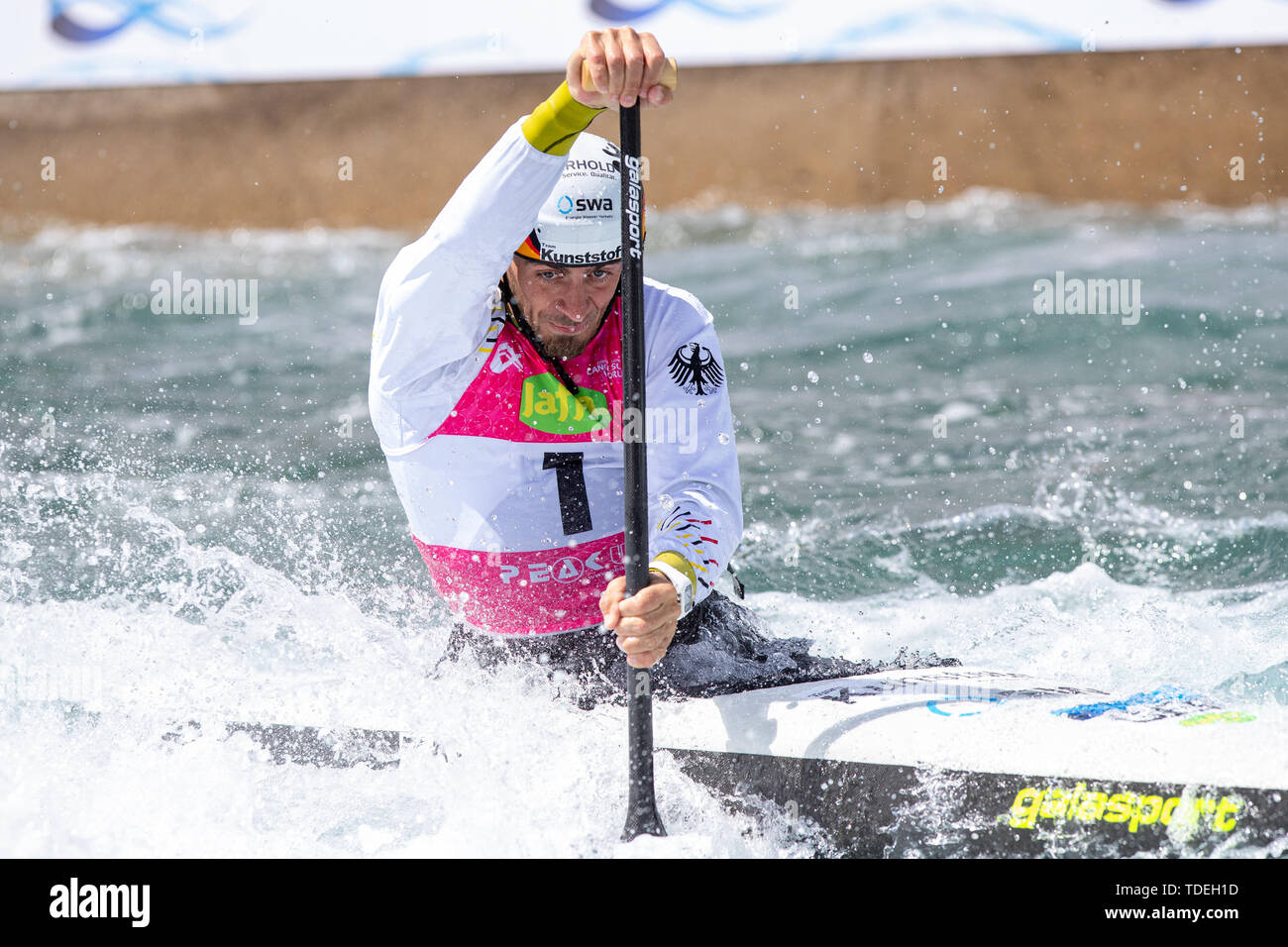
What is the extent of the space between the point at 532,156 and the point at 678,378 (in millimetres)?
696

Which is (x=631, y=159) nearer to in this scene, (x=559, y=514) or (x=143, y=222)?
(x=559, y=514)

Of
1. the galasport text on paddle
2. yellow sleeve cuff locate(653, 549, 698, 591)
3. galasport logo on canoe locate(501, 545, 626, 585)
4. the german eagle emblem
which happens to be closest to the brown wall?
the german eagle emblem

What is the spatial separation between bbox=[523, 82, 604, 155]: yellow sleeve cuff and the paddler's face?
1.33 ft

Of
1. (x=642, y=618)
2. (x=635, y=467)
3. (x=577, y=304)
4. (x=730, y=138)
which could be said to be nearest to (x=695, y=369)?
(x=577, y=304)

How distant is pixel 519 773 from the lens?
2.63m

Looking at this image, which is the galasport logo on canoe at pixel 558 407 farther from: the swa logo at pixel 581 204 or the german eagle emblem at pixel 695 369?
the swa logo at pixel 581 204

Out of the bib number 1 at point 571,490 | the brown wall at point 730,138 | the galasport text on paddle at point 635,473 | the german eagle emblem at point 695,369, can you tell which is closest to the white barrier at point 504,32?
the brown wall at point 730,138

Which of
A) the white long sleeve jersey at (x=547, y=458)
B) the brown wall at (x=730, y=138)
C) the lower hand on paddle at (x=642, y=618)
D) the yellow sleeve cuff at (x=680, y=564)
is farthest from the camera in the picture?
the brown wall at (x=730, y=138)

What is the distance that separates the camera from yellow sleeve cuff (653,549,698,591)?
2535 millimetres

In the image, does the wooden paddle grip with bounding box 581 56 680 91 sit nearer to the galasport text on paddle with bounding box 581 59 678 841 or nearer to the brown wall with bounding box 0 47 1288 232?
the galasport text on paddle with bounding box 581 59 678 841

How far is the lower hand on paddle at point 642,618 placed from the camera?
236cm

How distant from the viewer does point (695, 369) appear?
2.82 m
